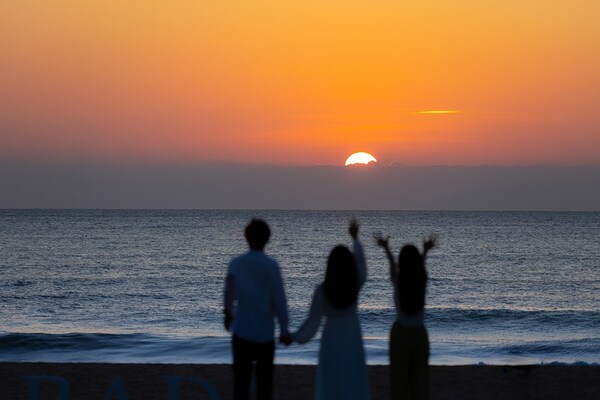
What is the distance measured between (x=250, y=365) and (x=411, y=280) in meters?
1.54

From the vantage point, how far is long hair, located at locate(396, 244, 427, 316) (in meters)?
7.64

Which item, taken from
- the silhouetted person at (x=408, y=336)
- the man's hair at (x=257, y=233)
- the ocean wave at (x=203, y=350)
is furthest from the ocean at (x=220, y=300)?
the man's hair at (x=257, y=233)

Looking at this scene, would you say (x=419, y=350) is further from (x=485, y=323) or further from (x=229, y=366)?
(x=485, y=323)

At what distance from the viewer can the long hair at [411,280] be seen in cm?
764

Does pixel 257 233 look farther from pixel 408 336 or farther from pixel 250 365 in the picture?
pixel 408 336

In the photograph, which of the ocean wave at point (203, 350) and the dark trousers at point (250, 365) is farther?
the ocean wave at point (203, 350)

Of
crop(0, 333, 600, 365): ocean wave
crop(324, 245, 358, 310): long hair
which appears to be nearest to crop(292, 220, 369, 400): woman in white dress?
crop(324, 245, 358, 310): long hair

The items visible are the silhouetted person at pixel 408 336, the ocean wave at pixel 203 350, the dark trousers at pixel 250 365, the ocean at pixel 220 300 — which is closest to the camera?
the dark trousers at pixel 250 365

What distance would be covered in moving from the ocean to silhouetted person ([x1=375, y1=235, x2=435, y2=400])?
1008cm

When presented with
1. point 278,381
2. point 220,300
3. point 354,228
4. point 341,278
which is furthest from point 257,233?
point 220,300

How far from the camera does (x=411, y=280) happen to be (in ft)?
→ 25.2

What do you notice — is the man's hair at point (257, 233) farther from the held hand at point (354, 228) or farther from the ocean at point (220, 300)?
the ocean at point (220, 300)

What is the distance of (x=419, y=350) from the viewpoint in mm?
7891

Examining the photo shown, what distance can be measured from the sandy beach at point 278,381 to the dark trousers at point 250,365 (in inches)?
78.4
